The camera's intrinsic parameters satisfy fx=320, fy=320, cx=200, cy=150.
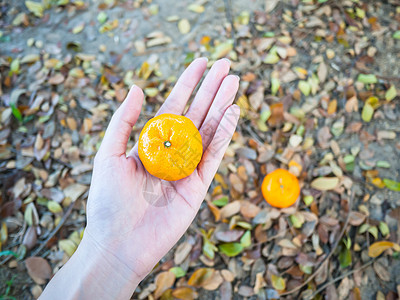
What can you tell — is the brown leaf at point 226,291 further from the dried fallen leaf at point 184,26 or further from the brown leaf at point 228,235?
the dried fallen leaf at point 184,26

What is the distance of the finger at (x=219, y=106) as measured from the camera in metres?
2.51

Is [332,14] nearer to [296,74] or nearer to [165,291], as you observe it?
[296,74]

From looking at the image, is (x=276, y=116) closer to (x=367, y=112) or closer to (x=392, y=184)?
(x=367, y=112)

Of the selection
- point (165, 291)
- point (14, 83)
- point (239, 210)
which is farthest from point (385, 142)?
point (14, 83)

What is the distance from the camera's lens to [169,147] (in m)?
2.07

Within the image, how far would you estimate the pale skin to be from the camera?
6.71ft

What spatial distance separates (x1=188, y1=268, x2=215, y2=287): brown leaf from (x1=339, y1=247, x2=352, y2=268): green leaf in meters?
1.11

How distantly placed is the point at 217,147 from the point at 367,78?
215 cm

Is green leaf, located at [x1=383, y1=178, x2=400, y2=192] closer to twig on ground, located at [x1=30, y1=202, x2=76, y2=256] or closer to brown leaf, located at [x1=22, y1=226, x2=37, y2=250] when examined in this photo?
twig on ground, located at [x1=30, y1=202, x2=76, y2=256]

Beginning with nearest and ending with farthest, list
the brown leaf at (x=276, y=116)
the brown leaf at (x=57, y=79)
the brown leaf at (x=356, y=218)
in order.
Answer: the brown leaf at (x=356, y=218) → the brown leaf at (x=276, y=116) → the brown leaf at (x=57, y=79)

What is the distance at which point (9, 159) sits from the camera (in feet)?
10.4

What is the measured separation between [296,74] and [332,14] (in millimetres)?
1026

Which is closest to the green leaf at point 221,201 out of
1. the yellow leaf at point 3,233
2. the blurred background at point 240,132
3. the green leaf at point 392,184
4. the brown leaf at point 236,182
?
the blurred background at point 240,132

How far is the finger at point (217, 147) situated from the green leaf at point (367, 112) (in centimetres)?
168
